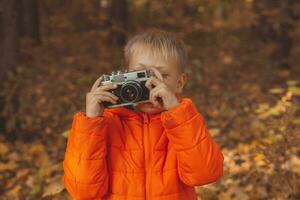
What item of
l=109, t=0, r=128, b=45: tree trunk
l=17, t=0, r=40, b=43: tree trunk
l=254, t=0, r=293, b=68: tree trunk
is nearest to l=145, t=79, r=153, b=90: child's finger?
l=254, t=0, r=293, b=68: tree trunk

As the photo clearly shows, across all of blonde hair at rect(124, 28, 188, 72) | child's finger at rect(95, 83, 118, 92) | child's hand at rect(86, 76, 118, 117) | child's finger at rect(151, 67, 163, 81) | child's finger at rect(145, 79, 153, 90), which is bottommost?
child's hand at rect(86, 76, 118, 117)

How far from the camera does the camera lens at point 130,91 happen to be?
8.12ft

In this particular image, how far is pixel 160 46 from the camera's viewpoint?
267 centimetres

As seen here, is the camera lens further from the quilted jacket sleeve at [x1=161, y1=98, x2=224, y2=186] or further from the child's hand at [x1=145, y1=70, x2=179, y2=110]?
the quilted jacket sleeve at [x1=161, y1=98, x2=224, y2=186]

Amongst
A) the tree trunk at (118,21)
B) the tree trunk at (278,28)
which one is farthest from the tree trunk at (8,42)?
the tree trunk at (118,21)

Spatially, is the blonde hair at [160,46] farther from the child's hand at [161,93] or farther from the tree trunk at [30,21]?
the tree trunk at [30,21]

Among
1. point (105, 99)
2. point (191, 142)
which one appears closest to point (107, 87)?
point (105, 99)

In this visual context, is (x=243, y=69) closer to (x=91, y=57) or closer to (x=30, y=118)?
(x=91, y=57)

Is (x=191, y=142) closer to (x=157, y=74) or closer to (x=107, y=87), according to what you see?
(x=157, y=74)

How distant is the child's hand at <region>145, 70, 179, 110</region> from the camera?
2.46 m

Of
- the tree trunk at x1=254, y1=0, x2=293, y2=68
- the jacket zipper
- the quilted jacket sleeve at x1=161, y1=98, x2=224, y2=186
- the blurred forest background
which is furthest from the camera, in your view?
the tree trunk at x1=254, y1=0, x2=293, y2=68

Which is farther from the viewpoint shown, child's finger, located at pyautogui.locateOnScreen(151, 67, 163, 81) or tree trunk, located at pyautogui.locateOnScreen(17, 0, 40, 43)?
tree trunk, located at pyautogui.locateOnScreen(17, 0, 40, 43)

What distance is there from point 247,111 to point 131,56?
467 centimetres

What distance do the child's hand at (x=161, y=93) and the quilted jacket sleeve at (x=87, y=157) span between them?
0.28 m
